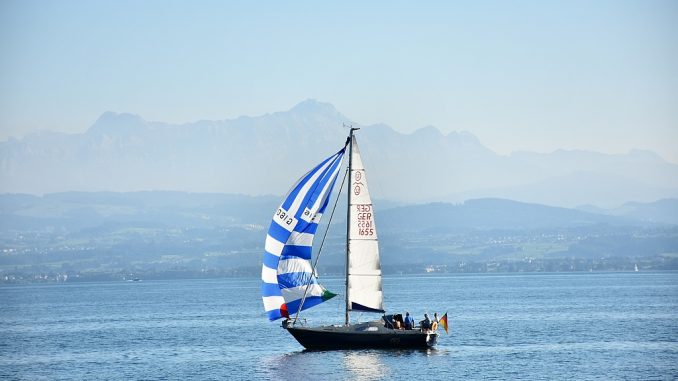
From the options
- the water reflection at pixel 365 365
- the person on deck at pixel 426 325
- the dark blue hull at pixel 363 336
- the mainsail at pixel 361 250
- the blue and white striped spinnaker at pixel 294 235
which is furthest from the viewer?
the person on deck at pixel 426 325

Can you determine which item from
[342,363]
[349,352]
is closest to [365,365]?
[342,363]

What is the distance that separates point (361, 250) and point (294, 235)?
4.62 meters

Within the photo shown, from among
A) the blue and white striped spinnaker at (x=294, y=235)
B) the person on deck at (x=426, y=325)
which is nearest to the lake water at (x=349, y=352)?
the person on deck at (x=426, y=325)

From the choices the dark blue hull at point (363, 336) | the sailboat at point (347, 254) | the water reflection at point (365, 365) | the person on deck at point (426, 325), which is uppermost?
the sailboat at point (347, 254)

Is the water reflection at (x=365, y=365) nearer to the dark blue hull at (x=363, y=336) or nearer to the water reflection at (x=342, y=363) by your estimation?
the water reflection at (x=342, y=363)

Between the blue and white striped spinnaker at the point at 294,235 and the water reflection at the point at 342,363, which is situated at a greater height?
the blue and white striped spinnaker at the point at 294,235

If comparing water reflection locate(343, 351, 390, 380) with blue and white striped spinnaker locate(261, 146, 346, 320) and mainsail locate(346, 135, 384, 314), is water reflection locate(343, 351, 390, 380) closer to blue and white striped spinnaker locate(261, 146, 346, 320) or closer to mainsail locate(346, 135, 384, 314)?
mainsail locate(346, 135, 384, 314)

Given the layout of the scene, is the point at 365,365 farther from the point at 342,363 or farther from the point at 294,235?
the point at 294,235

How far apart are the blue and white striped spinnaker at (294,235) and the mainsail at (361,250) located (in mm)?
1682

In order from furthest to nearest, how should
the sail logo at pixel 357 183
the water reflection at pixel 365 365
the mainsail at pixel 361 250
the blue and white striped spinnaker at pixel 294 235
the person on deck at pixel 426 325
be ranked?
the person on deck at pixel 426 325, the blue and white striped spinnaker at pixel 294 235, the mainsail at pixel 361 250, the sail logo at pixel 357 183, the water reflection at pixel 365 365

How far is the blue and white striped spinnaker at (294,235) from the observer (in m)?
75.6

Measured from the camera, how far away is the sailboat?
247 ft

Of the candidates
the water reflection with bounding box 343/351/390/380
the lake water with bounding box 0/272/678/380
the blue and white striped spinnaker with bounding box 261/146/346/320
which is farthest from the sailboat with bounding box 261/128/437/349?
the lake water with bounding box 0/272/678/380

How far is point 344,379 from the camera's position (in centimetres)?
6700
